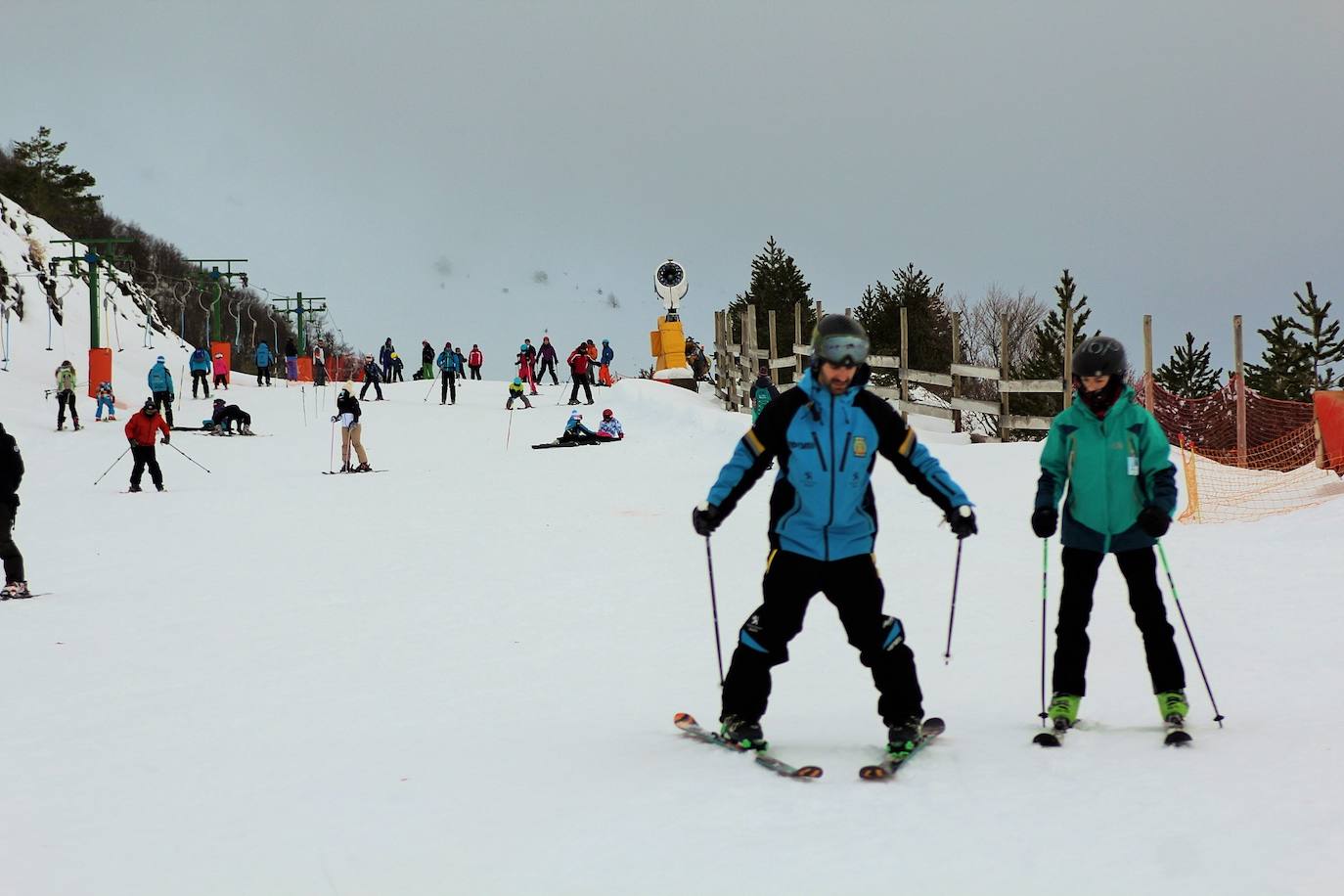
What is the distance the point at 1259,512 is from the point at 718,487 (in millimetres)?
9426

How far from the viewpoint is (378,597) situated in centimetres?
895

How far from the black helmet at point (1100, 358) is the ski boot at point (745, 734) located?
6.15 ft

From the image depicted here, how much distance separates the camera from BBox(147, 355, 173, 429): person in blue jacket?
24172mm

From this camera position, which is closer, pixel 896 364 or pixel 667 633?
pixel 667 633

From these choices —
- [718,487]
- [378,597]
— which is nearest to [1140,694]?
[718,487]

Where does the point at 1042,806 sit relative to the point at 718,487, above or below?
below

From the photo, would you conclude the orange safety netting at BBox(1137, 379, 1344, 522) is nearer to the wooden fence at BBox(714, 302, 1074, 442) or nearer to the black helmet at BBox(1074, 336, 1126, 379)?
the wooden fence at BBox(714, 302, 1074, 442)

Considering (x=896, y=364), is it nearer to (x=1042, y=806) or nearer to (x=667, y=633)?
(x=667, y=633)

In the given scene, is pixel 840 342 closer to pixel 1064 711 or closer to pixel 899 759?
pixel 899 759

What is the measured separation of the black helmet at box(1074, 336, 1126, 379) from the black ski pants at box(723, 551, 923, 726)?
1179 mm

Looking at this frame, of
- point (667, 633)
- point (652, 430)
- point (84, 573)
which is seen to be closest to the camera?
point (667, 633)

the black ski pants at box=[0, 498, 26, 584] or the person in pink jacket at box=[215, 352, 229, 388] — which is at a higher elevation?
the person in pink jacket at box=[215, 352, 229, 388]

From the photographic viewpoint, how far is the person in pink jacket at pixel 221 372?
117 feet

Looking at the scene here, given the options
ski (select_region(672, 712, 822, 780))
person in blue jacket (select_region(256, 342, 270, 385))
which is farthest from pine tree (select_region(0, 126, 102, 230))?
ski (select_region(672, 712, 822, 780))
